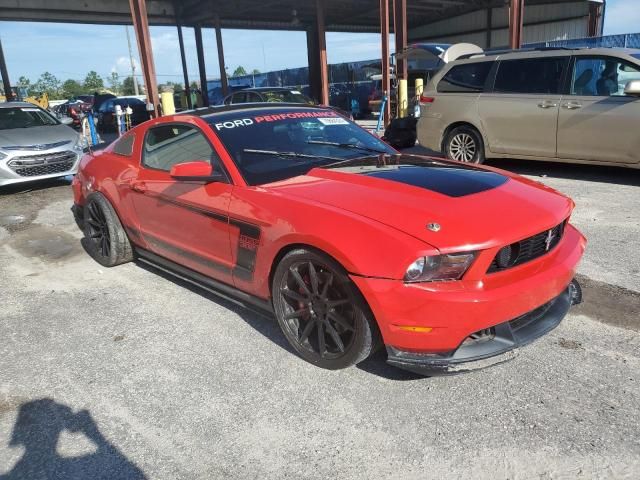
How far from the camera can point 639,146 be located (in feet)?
21.1

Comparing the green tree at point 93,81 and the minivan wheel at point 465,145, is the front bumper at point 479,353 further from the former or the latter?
the green tree at point 93,81

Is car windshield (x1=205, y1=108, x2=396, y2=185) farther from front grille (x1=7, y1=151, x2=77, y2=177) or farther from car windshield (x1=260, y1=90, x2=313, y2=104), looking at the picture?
car windshield (x1=260, y1=90, x2=313, y2=104)

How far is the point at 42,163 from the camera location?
341 inches

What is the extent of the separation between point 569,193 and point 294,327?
5.02 m

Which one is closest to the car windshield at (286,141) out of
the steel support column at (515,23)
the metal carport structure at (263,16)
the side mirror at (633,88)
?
the side mirror at (633,88)

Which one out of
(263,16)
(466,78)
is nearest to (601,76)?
(466,78)

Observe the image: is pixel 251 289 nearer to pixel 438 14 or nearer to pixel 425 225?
pixel 425 225

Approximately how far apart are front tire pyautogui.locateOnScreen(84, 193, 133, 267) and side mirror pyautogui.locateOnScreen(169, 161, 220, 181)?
154 cm

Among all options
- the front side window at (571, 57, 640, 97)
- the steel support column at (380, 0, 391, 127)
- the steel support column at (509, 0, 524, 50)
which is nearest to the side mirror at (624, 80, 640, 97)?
the front side window at (571, 57, 640, 97)

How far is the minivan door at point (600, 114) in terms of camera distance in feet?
21.3

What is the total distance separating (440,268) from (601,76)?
586cm

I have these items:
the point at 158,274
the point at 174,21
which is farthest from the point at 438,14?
the point at 158,274

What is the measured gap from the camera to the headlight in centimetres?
240

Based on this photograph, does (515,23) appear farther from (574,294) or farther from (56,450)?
(56,450)
